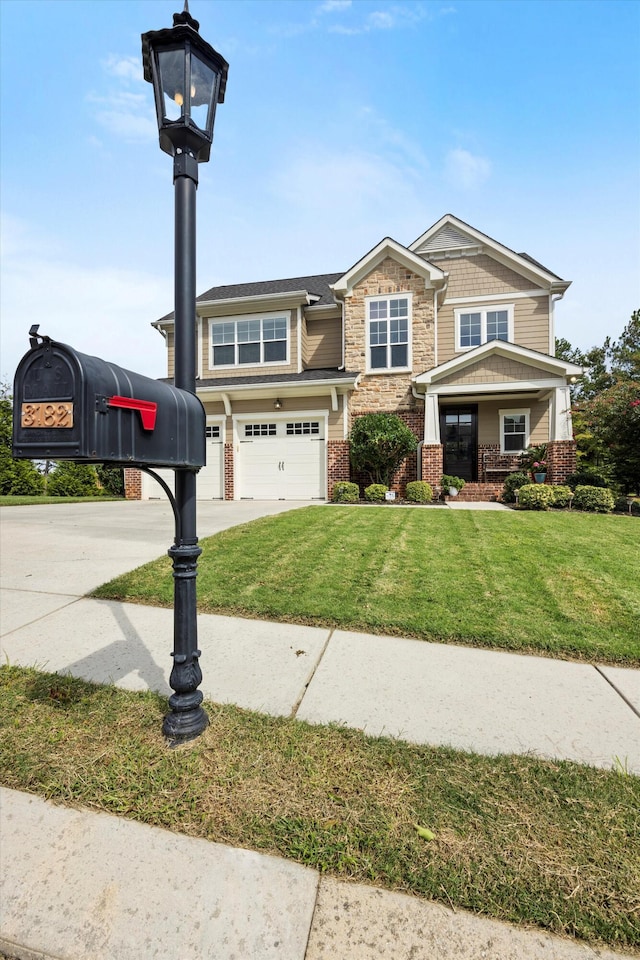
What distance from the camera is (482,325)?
47.9 feet

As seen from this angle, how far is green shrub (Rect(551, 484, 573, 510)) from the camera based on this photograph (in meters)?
10.6

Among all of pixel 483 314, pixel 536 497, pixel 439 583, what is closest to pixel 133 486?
pixel 536 497

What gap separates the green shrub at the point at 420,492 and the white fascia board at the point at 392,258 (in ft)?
21.7

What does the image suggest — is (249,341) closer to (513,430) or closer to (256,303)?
(256,303)

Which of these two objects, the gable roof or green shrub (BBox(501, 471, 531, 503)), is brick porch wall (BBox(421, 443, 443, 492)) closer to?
green shrub (BBox(501, 471, 531, 503))

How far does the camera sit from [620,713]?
2.46 metres

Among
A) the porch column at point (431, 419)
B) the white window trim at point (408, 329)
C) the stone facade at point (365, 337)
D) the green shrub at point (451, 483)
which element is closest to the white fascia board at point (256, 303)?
the stone facade at point (365, 337)

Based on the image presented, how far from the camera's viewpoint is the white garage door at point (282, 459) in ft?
45.3

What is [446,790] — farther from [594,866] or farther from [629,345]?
[629,345]

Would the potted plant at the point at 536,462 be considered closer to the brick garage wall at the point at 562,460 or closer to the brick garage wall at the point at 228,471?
the brick garage wall at the point at 562,460

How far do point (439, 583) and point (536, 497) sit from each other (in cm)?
717

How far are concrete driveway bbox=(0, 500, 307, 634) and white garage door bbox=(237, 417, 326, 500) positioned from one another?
3775 millimetres

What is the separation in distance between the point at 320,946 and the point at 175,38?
367cm

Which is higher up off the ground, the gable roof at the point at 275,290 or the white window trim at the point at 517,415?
the gable roof at the point at 275,290
